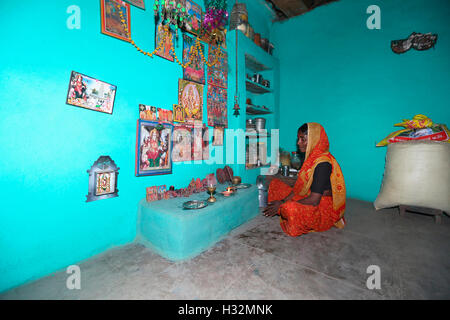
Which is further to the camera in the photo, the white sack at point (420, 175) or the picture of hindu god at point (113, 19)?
the white sack at point (420, 175)

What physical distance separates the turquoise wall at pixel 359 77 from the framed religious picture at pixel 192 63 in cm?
264

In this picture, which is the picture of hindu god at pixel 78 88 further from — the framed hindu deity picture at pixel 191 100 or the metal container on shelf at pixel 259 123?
the metal container on shelf at pixel 259 123

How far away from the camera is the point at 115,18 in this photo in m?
1.86

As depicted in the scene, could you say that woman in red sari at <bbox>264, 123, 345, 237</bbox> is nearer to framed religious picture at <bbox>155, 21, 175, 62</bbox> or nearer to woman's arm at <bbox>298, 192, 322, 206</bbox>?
woman's arm at <bbox>298, 192, 322, 206</bbox>

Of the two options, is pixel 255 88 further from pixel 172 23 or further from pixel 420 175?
pixel 420 175

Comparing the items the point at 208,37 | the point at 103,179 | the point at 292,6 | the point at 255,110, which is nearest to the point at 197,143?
the point at 103,179

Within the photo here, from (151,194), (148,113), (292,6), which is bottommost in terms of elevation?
(151,194)

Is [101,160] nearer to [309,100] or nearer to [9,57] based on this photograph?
[9,57]

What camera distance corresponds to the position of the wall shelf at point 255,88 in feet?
12.3

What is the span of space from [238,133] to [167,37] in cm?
180

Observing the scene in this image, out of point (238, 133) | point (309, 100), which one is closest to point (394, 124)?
point (309, 100)

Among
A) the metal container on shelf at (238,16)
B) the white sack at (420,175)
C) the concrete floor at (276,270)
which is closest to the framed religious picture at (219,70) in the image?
the metal container on shelf at (238,16)

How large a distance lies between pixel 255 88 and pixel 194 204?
3157 millimetres

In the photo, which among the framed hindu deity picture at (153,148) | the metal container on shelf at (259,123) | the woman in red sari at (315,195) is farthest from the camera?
the metal container on shelf at (259,123)
